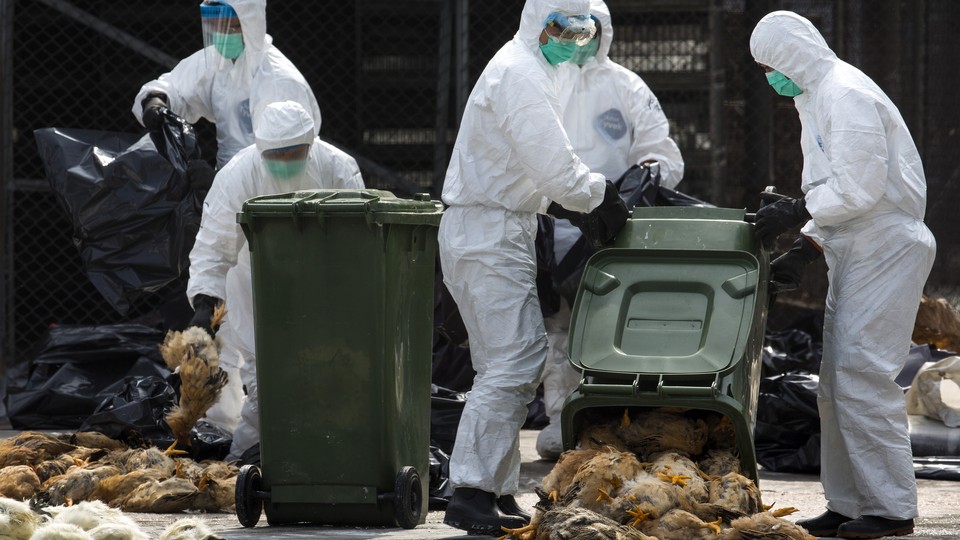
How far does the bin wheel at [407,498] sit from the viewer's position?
13.9 feet

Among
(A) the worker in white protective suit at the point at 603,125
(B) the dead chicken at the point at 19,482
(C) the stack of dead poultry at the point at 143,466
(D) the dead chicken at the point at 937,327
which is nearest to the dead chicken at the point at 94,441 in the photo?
(C) the stack of dead poultry at the point at 143,466

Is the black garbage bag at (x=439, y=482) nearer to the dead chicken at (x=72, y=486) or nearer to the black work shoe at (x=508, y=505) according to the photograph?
the black work shoe at (x=508, y=505)

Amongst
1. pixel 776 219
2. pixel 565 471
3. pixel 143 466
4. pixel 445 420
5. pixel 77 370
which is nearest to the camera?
pixel 565 471

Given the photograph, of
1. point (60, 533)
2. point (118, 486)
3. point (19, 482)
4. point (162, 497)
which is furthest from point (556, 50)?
point (19, 482)

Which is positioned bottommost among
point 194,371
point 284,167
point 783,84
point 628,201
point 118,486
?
point 118,486

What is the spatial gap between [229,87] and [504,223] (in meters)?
2.34

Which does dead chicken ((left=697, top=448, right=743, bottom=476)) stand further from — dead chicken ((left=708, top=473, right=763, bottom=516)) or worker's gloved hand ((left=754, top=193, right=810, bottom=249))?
worker's gloved hand ((left=754, top=193, right=810, bottom=249))

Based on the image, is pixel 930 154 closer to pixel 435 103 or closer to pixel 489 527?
pixel 435 103

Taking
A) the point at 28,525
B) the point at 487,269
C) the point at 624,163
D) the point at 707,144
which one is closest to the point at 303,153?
the point at 487,269

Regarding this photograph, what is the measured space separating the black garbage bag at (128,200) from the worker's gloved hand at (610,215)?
2539mm

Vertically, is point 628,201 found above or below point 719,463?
above

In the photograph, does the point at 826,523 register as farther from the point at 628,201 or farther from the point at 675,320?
the point at 628,201

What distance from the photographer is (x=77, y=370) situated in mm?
6715

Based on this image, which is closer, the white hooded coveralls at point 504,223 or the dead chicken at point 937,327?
the white hooded coveralls at point 504,223
